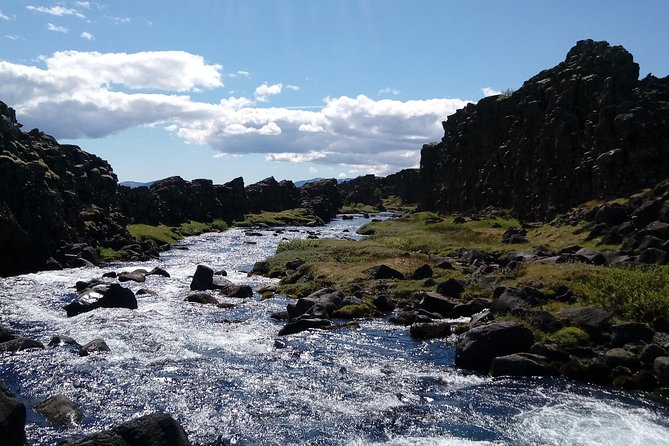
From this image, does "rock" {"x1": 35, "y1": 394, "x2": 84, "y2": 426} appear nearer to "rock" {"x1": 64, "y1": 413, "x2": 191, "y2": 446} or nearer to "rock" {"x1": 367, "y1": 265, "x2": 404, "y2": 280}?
"rock" {"x1": 64, "y1": 413, "x2": 191, "y2": 446}

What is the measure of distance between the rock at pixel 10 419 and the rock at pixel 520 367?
23619mm

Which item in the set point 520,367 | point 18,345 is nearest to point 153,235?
point 18,345

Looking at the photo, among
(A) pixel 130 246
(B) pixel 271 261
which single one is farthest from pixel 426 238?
(A) pixel 130 246

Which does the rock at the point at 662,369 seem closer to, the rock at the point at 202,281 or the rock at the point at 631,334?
the rock at the point at 631,334

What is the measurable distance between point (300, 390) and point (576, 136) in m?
86.1

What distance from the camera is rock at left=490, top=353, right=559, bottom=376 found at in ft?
107

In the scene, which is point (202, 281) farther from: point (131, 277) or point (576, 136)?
point (576, 136)

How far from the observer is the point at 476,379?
1264 inches

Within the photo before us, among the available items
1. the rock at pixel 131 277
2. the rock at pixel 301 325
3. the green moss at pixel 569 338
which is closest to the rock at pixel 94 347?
the rock at pixel 301 325

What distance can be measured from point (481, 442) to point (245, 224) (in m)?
160

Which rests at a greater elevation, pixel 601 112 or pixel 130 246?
pixel 601 112

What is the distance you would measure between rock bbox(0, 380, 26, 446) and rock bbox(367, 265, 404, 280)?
43.7 meters

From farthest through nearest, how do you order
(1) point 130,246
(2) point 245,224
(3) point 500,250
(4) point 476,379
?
(2) point 245,224 → (1) point 130,246 → (3) point 500,250 → (4) point 476,379

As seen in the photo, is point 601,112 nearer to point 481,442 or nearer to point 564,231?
point 564,231
